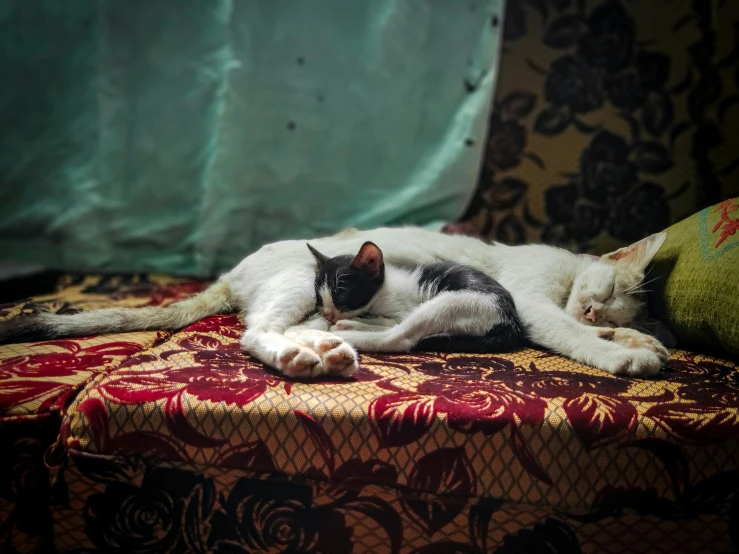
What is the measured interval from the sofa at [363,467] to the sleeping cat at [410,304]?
0.83ft

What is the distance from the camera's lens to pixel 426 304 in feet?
4.44

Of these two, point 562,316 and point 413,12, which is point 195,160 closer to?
point 413,12

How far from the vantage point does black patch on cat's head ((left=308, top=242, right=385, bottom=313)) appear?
1.41 meters

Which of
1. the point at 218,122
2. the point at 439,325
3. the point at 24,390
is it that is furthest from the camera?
the point at 218,122

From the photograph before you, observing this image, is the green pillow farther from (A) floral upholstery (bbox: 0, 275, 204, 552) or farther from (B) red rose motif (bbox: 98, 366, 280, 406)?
(A) floral upholstery (bbox: 0, 275, 204, 552)

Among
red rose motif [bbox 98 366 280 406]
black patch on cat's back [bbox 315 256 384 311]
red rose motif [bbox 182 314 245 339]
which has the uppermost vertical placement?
black patch on cat's back [bbox 315 256 384 311]

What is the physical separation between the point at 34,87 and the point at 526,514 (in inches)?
89.6

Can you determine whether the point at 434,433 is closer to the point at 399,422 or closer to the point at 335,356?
the point at 399,422

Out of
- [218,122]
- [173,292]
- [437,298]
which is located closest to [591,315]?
[437,298]

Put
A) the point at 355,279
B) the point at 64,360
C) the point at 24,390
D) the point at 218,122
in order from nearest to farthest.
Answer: the point at 24,390, the point at 64,360, the point at 355,279, the point at 218,122

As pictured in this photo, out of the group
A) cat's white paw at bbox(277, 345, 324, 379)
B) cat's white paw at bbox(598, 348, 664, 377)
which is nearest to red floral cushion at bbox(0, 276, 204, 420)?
cat's white paw at bbox(277, 345, 324, 379)

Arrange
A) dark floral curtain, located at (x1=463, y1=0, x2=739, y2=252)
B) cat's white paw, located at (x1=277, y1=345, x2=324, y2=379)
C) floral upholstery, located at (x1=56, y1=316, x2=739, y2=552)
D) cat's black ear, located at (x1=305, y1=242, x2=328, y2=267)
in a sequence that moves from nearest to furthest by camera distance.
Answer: floral upholstery, located at (x1=56, y1=316, x2=739, y2=552)
cat's white paw, located at (x1=277, y1=345, x2=324, y2=379)
cat's black ear, located at (x1=305, y1=242, x2=328, y2=267)
dark floral curtain, located at (x1=463, y1=0, x2=739, y2=252)

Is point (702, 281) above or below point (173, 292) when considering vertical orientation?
above

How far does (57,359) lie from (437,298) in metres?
0.86
